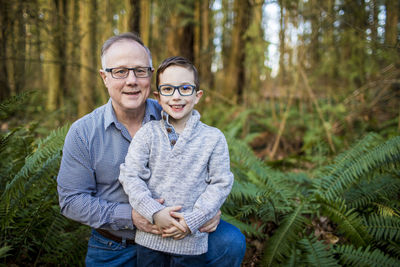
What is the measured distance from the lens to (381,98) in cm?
536

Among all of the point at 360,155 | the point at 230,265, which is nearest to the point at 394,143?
the point at 360,155

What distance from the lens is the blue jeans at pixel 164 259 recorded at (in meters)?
1.71

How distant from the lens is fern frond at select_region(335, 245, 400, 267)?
225 centimetres

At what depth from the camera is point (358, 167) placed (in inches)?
114

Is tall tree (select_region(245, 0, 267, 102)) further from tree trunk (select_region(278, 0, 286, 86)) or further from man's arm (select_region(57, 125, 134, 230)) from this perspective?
man's arm (select_region(57, 125, 134, 230))

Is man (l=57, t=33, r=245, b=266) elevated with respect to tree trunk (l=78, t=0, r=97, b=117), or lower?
lower

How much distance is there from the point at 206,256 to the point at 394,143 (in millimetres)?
2159

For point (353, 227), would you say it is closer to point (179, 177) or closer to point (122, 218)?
point (179, 177)

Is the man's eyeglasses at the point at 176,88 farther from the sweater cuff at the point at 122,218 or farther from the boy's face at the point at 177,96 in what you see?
the sweater cuff at the point at 122,218

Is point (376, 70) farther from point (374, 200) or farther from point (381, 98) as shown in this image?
point (374, 200)

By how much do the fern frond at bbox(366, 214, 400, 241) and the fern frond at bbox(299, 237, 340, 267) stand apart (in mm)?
491

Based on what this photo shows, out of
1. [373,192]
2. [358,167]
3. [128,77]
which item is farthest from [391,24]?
[128,77]

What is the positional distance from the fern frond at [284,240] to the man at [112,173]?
0.58 meters

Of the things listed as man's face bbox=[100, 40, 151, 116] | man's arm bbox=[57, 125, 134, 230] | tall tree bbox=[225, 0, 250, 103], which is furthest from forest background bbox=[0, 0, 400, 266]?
tall tree bbox=[225, 0, 250, 103]
